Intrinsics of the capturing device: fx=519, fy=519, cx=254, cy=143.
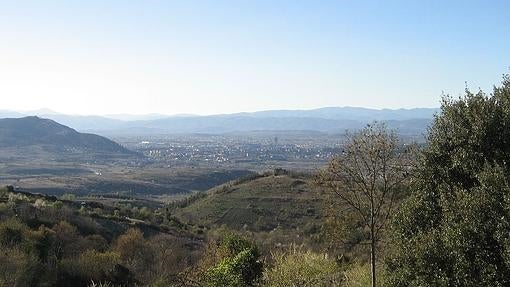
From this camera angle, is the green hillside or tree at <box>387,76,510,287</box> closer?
tree at <box>387,76,510,287</box>

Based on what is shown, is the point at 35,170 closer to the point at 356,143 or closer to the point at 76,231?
the point at 76,231

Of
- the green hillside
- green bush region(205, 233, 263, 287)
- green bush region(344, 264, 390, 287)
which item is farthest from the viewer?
the green hillside

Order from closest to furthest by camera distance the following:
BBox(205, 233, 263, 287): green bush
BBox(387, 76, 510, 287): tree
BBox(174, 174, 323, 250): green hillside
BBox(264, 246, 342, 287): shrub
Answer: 1. BBox(387, 76, 510, 287): tree
2. BBox(264, 246, 342, 287): shrub
3. BBox(205, 233, 263, 287): green bush
4. BBox(174, 174, 323, 250): green hillside

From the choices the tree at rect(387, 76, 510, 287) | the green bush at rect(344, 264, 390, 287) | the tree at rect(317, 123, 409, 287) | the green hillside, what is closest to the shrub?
the green bush at rect(344, 264, 390, 287)

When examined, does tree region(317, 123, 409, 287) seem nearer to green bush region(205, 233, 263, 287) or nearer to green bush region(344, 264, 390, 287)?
green bush region(344, 264, 390, 287)

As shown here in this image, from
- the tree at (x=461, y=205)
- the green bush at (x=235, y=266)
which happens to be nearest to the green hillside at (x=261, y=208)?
the green bush at (x=235, y=266)

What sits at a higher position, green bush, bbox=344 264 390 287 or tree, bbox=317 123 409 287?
tree, bbox=317 123 409 287

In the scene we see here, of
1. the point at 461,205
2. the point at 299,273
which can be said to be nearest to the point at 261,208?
the point at 299,273

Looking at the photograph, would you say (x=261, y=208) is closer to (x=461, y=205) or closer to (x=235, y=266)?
(x=235, y=266)
